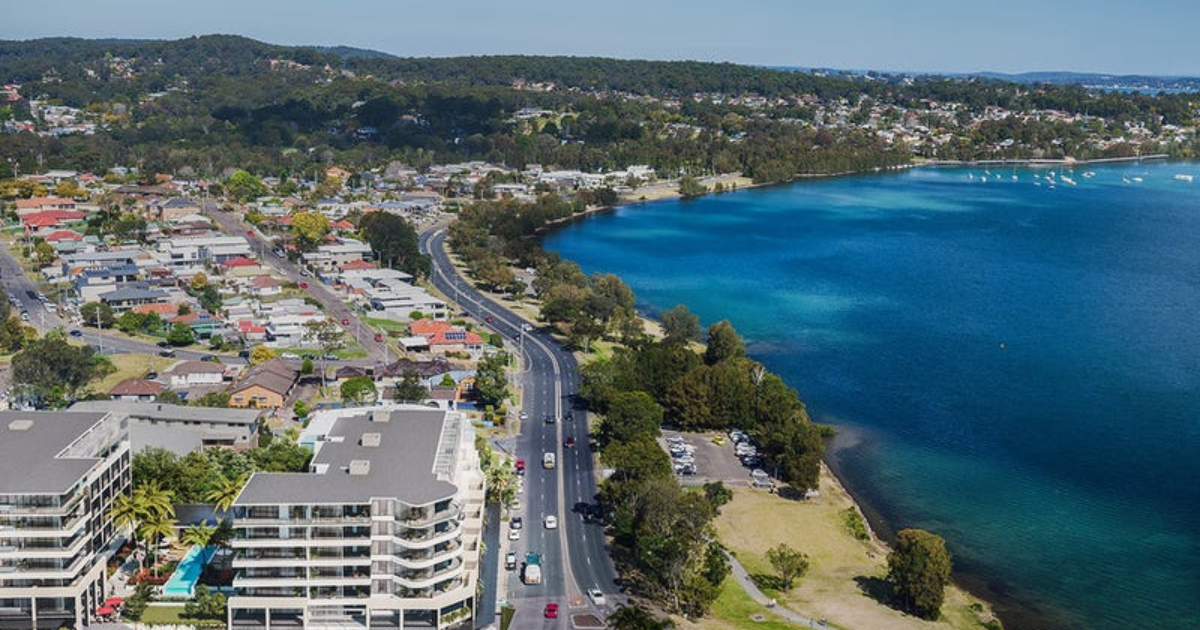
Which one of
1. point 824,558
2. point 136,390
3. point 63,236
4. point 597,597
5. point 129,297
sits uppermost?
point 63,236

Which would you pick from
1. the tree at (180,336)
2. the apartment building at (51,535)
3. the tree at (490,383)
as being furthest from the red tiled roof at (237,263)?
the apartment building at (51,535)

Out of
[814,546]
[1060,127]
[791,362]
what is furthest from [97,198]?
[1060,127]

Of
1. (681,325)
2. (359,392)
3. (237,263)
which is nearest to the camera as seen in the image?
(359,392)

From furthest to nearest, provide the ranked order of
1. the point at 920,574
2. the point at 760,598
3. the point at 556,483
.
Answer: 1. the point at 556,483
2. the point at 760,598
3. the point at 920,574

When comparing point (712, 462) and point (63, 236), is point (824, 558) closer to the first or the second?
point (712, 462)

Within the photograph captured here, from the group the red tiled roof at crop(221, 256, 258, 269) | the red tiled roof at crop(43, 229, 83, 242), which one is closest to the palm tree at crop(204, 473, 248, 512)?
the red tiled roof at crop(221, 256, 258, 269)

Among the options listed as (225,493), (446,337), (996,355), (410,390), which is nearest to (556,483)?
(410,390)

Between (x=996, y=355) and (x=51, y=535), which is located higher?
(x=51, y=535)
